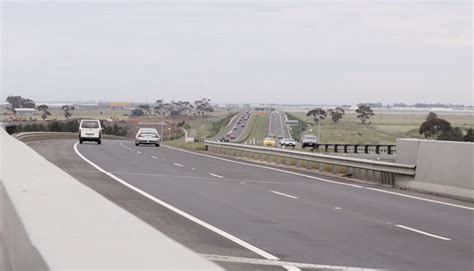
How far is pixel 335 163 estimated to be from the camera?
27.9m

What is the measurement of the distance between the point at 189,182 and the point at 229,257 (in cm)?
1242

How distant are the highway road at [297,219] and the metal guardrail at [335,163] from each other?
97 centimetres

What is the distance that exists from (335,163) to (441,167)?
775 cm

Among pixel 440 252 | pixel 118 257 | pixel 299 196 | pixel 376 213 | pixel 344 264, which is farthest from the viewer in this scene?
pixel 299 196

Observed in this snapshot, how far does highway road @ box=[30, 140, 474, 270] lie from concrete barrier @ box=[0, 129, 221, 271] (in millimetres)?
3138

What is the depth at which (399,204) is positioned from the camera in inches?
694

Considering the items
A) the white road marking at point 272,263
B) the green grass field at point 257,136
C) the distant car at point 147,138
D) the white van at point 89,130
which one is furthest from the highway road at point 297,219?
the green grass field at point 257,136

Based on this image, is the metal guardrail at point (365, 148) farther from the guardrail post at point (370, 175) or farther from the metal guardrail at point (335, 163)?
the guardrail post at point (370, 175)

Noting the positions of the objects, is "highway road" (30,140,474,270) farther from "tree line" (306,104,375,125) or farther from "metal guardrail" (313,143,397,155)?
"tree line" (306,104,375,125)

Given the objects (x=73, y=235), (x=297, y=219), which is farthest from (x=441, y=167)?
(x=73, y=235)

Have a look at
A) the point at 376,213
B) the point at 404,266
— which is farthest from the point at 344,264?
→ the point at 376,213

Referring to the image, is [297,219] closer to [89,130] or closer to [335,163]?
[335,163]

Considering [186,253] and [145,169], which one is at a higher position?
[186,253]

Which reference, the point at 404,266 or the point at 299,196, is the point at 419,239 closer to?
the point at 404,266
